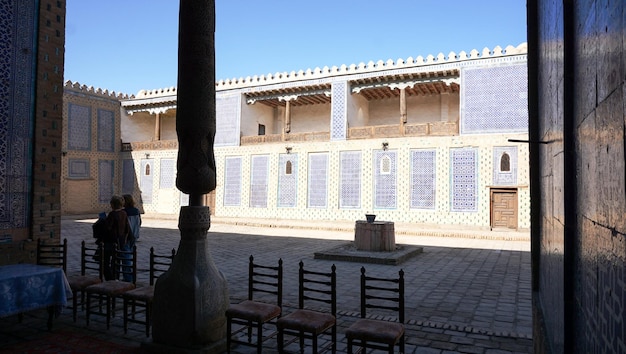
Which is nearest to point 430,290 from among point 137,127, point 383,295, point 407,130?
point 383,295

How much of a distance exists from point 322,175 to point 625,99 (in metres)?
16.1

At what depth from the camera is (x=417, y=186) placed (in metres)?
15.2

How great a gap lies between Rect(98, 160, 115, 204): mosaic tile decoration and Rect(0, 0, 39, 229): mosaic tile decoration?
17251 millimetres

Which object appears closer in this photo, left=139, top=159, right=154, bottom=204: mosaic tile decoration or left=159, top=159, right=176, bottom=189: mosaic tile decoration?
left=159, top=159, right=176, bottom=189: mosaic tile decoration

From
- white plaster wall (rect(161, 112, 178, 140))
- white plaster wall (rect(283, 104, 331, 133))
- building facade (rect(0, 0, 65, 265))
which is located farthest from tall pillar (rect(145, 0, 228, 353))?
white plaster wall (rect(161, 112, 178, 140))

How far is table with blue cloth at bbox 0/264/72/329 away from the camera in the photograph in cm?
350

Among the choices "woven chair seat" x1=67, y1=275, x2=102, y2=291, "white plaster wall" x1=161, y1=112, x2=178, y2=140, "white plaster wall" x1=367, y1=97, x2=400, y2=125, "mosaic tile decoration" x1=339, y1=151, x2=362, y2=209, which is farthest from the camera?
"white plaster wall" x1=161, y1=112, x2=178, y2=140

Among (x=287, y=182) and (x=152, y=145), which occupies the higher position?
(x=152, y=145)

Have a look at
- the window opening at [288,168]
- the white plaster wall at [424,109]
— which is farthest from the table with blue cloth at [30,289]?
the white plaster wall at [424,109]

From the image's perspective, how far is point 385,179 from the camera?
15.7m

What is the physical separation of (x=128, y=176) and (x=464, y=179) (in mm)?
16563

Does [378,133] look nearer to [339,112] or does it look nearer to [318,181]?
[339,112]

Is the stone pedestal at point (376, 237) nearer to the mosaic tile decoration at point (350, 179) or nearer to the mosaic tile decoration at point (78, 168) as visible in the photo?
the mosaic tile decoration at point (350, 179)

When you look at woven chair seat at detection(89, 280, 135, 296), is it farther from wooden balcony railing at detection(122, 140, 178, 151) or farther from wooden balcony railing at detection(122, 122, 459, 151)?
wooden balcony railing at detection(122, 140, 178, 151)
